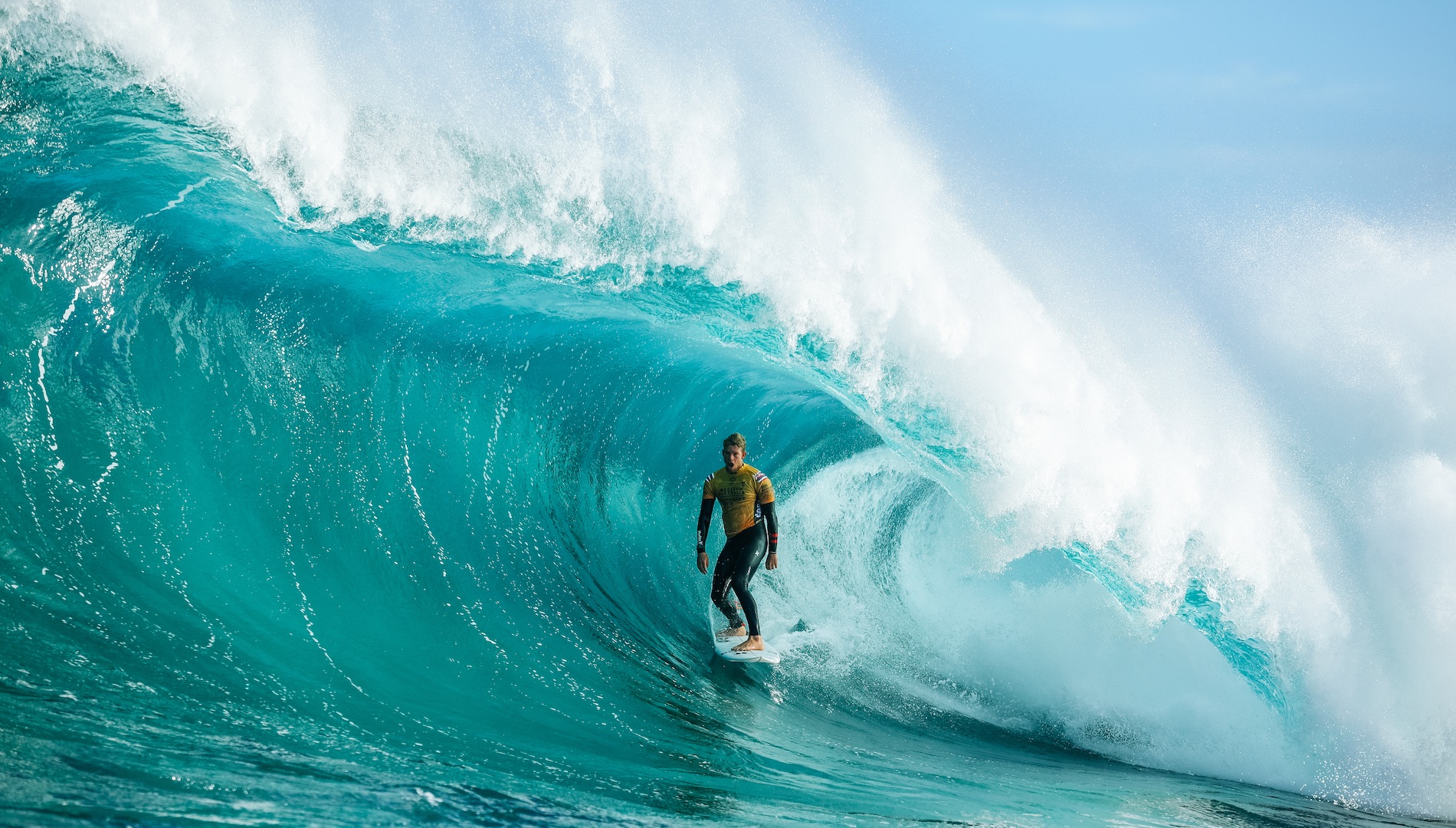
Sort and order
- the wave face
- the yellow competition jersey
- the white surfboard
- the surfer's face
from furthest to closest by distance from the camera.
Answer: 1. the white surfboard
2. the yellow competition jersey
3. the surfer's face
4. the wave face

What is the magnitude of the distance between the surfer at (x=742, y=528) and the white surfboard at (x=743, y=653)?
0.04 meters

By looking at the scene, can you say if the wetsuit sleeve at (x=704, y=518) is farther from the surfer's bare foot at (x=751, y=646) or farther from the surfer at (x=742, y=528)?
the surfer's bare foot at (x=751, y=646)

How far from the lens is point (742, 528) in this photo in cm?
531

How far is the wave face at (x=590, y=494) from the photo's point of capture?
374 centimetres

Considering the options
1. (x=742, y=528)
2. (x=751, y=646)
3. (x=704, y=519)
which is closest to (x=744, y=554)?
(x=742, y=528)

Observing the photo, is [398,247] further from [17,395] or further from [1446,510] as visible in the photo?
[1446,510]

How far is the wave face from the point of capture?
12.3 feet

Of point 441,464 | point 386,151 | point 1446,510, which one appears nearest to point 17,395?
point 441,464

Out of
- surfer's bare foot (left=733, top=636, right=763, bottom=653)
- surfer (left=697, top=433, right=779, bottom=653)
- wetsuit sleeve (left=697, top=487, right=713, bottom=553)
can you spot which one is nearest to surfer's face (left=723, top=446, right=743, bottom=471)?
surfer (left=697, top=433, right=779, bottom=653)

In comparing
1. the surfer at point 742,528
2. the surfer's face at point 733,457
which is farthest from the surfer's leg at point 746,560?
the surfer's face at point 733,457

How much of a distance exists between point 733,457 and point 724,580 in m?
0.83

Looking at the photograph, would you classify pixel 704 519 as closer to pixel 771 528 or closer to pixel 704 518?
pixel 704 518

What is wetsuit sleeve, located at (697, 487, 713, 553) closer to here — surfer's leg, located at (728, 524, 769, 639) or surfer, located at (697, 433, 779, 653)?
surfer, located at (697, 433, 779, 653)

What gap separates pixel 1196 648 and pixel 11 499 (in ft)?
23.6
